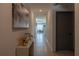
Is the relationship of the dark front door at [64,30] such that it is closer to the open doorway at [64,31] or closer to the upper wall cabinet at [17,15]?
the open doorway at [64,31]

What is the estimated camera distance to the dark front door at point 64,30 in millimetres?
5523

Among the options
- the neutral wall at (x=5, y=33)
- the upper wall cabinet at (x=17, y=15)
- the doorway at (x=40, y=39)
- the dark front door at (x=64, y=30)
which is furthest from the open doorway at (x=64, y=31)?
the neutral wall at (x=5, y=33)

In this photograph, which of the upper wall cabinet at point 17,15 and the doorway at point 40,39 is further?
the doorway at point 40,39

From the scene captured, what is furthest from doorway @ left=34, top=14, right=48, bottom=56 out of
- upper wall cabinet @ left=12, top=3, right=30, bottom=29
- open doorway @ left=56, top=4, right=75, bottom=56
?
upper wall cabinet @ left=12, top=3, right=30, bottom=29

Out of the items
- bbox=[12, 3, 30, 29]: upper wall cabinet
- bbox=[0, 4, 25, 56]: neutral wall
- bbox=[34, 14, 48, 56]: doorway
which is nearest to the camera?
bbox=[0, 4, 25, 56]: neutral wall

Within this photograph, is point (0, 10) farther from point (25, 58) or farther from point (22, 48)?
point (22, 48)

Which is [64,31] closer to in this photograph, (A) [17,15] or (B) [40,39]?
(A) [17,15]

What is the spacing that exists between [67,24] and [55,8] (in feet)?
2.60

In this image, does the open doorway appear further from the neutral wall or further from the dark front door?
the neutral wall

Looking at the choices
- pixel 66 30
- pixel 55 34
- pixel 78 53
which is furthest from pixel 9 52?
pixel 66 30

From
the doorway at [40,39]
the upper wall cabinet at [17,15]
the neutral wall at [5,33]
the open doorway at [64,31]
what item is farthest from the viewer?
the open doorway at [64,31]

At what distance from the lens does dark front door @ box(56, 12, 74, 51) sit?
18.1 feet

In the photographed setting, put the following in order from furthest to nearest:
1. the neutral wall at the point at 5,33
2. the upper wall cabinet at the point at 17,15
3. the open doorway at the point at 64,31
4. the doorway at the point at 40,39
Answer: the open doorway at the point at 64,31
the doorway at the point at 40,39
the upper wall cabinet at the point at 17,15
the neutral wall at the point at 5,33

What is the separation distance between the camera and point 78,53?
6.55ft
